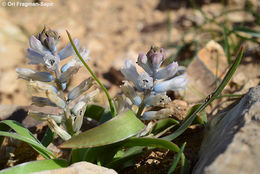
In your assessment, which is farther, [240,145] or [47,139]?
[47,139]

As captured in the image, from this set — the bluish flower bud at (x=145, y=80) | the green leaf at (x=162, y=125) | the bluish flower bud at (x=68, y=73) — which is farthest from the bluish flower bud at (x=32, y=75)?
the green leaf at (x=162, y=125)

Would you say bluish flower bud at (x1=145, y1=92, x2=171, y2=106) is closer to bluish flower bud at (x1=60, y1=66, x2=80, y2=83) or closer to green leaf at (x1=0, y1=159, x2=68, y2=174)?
bluish flower bud at (x1=60, y1=66, x2=80, y2=83)

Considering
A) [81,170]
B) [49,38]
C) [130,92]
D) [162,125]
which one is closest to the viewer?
[81,170]

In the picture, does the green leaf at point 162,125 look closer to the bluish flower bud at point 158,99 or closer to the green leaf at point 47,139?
the bluish flower bud at point 158,99

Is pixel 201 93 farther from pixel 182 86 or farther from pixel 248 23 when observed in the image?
pixel 248 23

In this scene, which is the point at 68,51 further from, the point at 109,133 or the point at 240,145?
the point at 240,145

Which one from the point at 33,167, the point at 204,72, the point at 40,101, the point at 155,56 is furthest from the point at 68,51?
the point at 204,72
